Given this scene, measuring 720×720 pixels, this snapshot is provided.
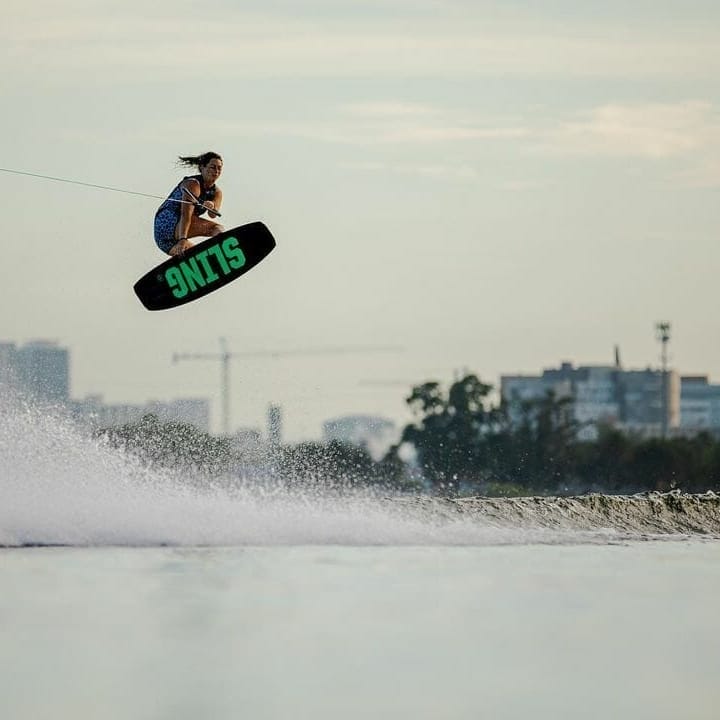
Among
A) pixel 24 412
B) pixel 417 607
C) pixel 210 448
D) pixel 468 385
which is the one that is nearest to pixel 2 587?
pixel 417 607

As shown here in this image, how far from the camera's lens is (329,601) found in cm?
1557

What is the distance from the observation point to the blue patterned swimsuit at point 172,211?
19.0m

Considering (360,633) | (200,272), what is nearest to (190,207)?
(200,272)

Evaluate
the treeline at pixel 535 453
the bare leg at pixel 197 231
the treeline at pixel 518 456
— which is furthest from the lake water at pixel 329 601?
the treeline at pixel 535 453

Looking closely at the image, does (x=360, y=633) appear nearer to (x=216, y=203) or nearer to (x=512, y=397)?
(x=216, y=203)

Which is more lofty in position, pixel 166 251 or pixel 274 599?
pixel 166 251

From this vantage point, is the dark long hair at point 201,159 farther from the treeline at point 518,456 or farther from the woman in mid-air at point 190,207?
the treeline at point 518,456

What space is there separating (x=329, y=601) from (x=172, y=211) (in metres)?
4.95

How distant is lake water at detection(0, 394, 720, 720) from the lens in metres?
12.4

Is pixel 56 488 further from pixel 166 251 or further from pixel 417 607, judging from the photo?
pixel 417 607

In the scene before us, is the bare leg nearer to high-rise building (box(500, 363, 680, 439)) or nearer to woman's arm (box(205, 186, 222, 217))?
woman's arm (box(205, 186, 222, 217))

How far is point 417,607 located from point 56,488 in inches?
256

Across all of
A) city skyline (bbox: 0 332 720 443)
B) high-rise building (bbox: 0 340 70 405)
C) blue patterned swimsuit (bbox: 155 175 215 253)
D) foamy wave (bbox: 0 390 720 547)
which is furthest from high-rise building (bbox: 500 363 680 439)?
blue patterned swimsuit (bbox: 155 175 215 253)

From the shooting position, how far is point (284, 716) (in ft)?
38.6
